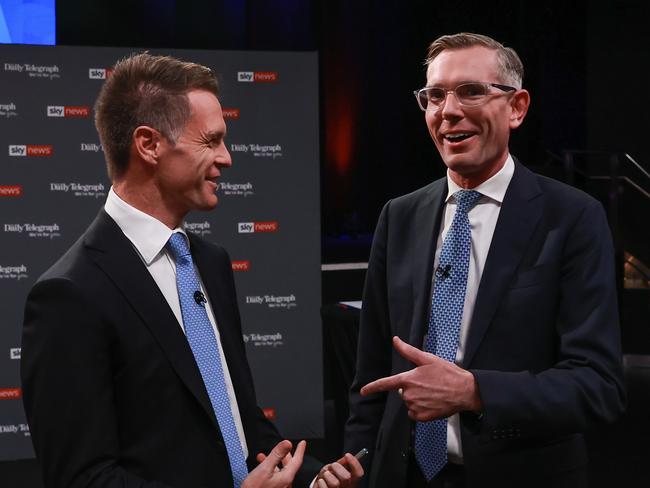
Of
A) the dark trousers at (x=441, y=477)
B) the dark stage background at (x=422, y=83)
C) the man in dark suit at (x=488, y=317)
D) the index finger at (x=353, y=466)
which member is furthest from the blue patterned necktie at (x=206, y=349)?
the dark stage background at (x=422, y=83)

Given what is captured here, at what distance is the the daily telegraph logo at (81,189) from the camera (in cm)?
539

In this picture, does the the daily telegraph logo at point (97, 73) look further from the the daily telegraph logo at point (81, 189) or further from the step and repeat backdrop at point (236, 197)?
the the daily telegraph logo at point (81, 189)

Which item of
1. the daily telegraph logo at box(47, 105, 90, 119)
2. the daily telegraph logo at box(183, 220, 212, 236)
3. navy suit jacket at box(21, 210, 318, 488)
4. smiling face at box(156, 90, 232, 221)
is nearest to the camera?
navy suit jacket at box(21, 210, 318, 488)

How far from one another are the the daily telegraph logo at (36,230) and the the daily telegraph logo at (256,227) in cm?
110

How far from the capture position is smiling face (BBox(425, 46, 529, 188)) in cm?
219

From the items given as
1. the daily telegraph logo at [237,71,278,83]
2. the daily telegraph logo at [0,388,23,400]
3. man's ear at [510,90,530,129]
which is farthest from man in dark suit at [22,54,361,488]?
the daily telegraph logo at [237,71,278,83]

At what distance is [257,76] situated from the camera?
572 cm

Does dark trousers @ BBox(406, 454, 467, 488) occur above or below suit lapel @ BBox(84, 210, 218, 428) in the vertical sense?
below

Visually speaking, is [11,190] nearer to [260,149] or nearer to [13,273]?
[13,273]

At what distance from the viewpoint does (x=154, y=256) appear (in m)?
1.87

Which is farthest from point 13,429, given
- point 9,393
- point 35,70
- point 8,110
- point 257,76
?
point 257,76

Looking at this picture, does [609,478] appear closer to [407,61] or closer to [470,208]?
[470,208]

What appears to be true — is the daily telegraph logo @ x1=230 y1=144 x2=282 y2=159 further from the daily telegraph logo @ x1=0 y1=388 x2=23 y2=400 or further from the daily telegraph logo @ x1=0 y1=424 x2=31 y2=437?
the daily telegraph logo @ x1=0 y1=424 x2=31 y2=437

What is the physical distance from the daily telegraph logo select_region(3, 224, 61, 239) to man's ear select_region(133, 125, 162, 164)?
3709mm
